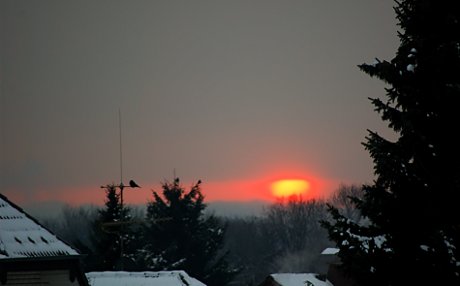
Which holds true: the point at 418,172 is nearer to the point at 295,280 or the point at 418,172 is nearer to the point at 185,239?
the point at 295,280

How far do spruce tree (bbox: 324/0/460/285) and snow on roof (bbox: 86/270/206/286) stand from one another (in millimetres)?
17476

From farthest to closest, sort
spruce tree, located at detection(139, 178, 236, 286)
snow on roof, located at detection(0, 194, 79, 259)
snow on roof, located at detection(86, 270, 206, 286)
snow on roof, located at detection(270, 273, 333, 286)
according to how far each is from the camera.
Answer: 1. spruce tree, located at detection(139, 178, 236, 286)
2. snow on roof, located at detection(270, 273, 333, 286)
3. snow on roof, located at detection(86, 270, 206, 286)
4. snow on roof, located at detection(0, 194, 79, 259)

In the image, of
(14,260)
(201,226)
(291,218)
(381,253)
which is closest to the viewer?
(381,253)

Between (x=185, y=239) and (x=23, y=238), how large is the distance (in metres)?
35.1

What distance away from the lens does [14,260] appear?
58.7ft

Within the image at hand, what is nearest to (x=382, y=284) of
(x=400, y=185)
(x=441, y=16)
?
(x=400, y=185)

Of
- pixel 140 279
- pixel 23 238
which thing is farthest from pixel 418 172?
pixel 140 279

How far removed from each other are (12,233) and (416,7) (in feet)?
49.3

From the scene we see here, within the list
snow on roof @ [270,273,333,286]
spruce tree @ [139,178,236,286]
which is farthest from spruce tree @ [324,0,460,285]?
spruce tree @ [139,178,236,286]

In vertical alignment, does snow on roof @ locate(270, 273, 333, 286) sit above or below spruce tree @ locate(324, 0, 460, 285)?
below

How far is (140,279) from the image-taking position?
1002 inches

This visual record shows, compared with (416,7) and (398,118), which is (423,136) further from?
(416,7)

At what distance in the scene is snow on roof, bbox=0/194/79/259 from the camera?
1830cm

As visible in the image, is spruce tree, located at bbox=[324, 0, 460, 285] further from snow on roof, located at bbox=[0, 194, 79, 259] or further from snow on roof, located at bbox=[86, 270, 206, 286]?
snow on roof, located at bbox=[86, 270, 206, 286]
